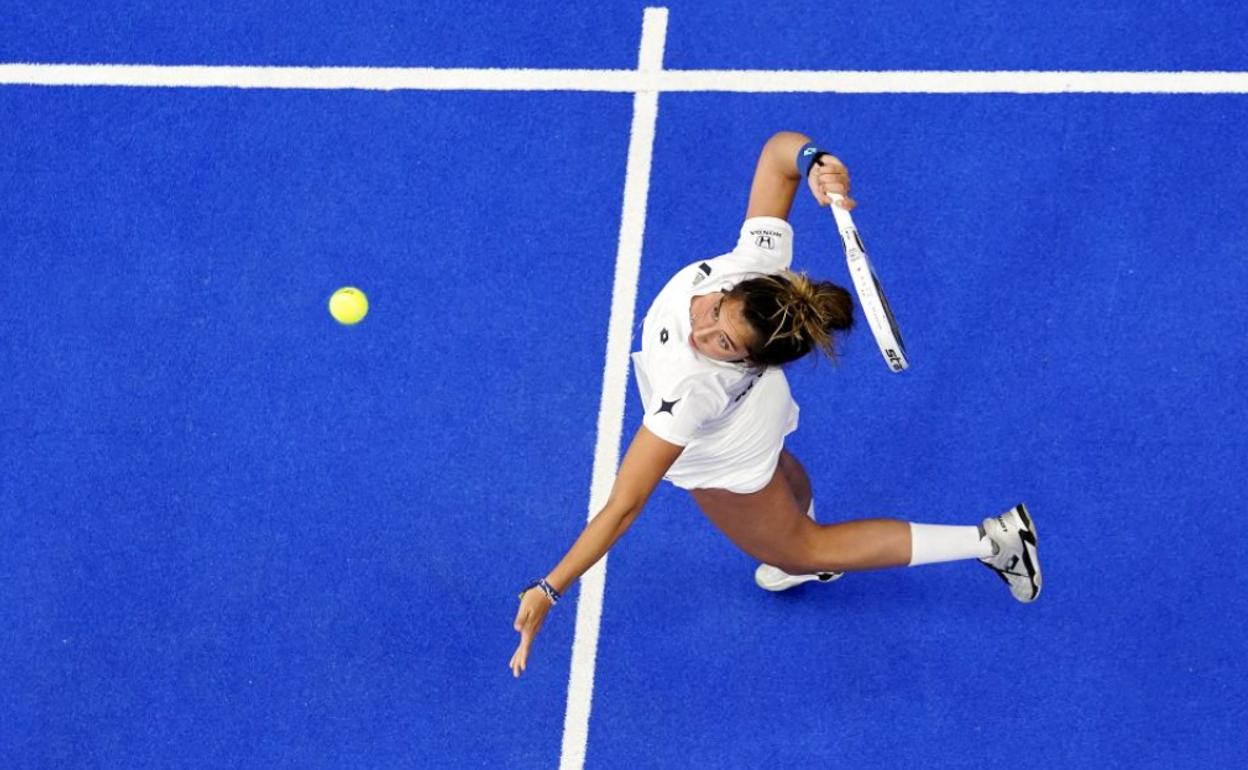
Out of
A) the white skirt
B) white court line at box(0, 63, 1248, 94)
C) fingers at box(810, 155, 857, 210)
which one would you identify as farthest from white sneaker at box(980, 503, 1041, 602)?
white court line at box(0, 63, 1248, 94)

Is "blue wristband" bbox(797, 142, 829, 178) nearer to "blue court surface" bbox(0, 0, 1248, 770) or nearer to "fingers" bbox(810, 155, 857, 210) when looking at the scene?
"fingers" bbox(810, 155, 857, 210)

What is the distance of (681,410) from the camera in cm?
370

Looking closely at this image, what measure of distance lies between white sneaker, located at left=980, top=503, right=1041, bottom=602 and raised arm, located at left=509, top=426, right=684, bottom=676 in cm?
145

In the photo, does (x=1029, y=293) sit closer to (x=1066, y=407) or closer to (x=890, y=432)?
(x=1066, y=407)

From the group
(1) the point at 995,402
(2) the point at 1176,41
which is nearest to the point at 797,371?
(1) the point at 995,402

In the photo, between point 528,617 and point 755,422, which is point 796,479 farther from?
point 528,617

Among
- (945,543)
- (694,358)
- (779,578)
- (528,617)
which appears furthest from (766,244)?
(779,578)

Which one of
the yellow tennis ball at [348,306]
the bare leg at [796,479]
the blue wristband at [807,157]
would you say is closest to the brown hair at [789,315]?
the blue wristband at [807,157]

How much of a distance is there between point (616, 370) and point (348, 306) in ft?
4.08

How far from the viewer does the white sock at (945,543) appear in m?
4.48

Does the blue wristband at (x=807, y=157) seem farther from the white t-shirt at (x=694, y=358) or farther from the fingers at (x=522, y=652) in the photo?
the fingers at (x=522, y=652)

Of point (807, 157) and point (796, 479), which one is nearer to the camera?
point (807, 157)

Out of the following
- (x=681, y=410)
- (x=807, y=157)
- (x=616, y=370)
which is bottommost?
(x=681, y=410)

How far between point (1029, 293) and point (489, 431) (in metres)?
2.46
